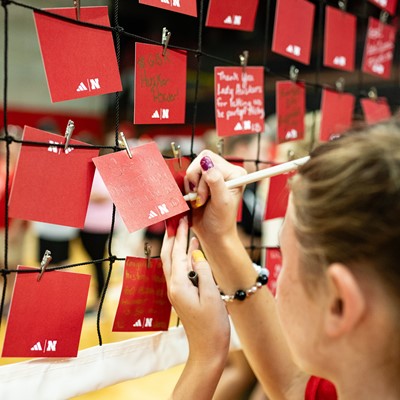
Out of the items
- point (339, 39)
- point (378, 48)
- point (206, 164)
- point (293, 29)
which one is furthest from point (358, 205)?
point (378, 48)

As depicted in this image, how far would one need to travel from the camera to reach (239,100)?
1049 mm

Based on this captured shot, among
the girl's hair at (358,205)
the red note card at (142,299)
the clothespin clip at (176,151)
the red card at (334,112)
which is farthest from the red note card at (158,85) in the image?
the red card at (334,112)

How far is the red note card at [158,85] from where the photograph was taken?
2.82 feet

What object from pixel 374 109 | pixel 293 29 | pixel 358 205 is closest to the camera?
pixel 358 205

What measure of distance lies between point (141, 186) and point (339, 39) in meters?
0.75

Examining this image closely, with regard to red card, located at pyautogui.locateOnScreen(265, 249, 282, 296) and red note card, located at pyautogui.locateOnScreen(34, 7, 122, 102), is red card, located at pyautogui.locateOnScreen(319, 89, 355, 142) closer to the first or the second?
red card, located at pyautogui.locateOnScreen(265, 249, 282, 296)

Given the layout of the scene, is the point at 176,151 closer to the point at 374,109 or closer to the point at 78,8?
the point at 78,8

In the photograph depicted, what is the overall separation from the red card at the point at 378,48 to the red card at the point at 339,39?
8cm

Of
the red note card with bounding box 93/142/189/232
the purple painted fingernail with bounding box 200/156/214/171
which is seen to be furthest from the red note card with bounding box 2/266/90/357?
the purple painted fingernail with bounding box 200/156/214/171

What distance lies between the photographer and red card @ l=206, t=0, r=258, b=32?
0.99 m

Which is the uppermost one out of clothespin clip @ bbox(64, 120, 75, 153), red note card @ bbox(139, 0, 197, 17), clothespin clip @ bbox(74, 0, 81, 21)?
red note card @ bbox(139, 0, 197, 17)

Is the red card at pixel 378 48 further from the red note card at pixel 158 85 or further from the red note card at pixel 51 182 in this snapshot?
the red note card at pixel 51 182

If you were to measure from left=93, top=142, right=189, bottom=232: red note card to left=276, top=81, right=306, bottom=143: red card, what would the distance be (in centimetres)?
41

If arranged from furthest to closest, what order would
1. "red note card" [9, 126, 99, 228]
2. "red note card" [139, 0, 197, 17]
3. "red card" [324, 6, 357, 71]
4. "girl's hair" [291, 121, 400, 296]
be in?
1. "red card" [324, 6, 357, 71]
2. "red note card" [139, 0, 197, 17]
3. "red note card" [9, 126, 99, 228]
4. "girl's hair" [291, 121, 400, 296]
